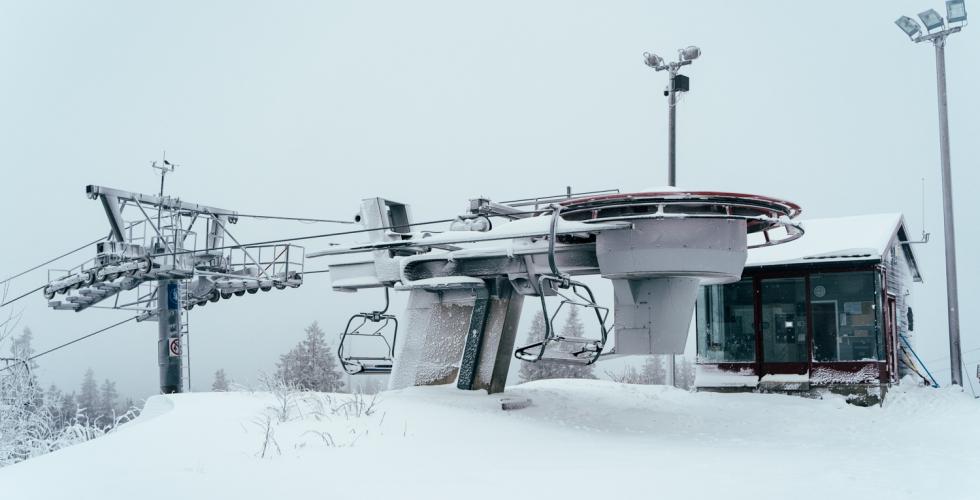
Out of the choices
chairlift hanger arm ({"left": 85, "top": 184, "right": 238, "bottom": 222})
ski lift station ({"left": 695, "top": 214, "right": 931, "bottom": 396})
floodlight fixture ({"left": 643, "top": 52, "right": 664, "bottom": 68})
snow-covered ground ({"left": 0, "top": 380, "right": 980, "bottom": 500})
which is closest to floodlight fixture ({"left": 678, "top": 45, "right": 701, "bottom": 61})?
floodlight fixture ({"left": 643, "top": 52, "right": 664, "bottom": 68})

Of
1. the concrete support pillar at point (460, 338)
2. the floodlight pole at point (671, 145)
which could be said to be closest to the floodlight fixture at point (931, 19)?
the floodlight pole at point (671, 145)

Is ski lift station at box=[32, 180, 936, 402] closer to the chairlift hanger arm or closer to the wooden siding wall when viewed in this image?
the wooden siding wall

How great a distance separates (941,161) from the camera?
24.3m

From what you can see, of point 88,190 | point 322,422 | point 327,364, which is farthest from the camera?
point 327,364

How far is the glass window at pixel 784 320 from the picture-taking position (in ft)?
67.6

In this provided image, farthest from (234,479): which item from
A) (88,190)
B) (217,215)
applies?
(217,215)

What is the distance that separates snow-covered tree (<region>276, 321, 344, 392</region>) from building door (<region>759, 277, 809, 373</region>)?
2893 cm

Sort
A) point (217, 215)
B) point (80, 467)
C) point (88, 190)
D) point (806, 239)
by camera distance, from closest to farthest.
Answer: point (80, 467), point (806, 239), point (88, 190), point (217, 215)

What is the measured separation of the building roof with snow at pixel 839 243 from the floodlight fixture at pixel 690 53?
219 inches

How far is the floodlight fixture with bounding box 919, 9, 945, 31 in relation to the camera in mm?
24594

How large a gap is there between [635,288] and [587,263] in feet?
3.66

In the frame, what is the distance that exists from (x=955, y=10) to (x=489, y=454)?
69.6ft

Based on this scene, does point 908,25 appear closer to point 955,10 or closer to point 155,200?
point 955,10

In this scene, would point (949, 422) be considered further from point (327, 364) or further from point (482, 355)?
point (327, 364)
